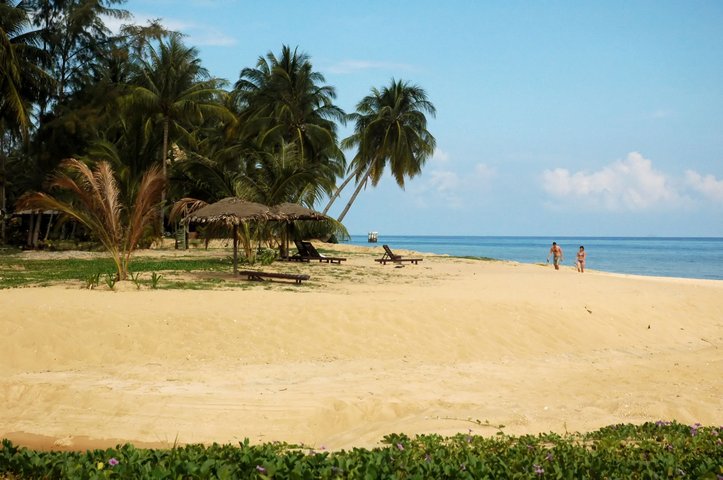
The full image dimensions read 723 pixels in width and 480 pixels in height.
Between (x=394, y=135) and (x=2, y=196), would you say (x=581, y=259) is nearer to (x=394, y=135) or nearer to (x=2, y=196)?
(x=394, y=135)

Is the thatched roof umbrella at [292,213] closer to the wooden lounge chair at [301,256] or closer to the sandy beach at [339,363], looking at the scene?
the wooden lounge chair at [301,256]

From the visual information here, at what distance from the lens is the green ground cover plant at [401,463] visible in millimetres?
3811

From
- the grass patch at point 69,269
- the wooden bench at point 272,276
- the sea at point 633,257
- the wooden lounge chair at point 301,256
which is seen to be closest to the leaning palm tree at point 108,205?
the grass patch at point 69,269

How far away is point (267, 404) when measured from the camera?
684 cm

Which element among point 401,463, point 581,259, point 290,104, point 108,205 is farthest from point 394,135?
point 401,463

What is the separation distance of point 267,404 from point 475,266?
1961cm

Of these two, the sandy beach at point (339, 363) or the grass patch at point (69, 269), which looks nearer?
the sandy beach at point (339, 363)

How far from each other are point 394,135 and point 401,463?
111ft


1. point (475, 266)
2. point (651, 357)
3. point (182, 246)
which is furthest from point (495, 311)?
point (182, 246)

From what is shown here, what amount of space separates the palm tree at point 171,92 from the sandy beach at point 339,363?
18761 millimetres

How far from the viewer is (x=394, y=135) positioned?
37.2 meters

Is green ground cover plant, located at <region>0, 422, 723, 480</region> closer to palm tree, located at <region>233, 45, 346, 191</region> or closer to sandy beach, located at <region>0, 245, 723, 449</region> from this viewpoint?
sandy beach, located at <region>0, 245, 723, 449</region>

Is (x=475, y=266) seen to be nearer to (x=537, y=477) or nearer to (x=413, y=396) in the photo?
(x=413, y=396)

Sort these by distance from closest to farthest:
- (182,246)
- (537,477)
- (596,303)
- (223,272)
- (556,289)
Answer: (537,477) < (596,303) < (556,289) < (223,272) < (182,246)
